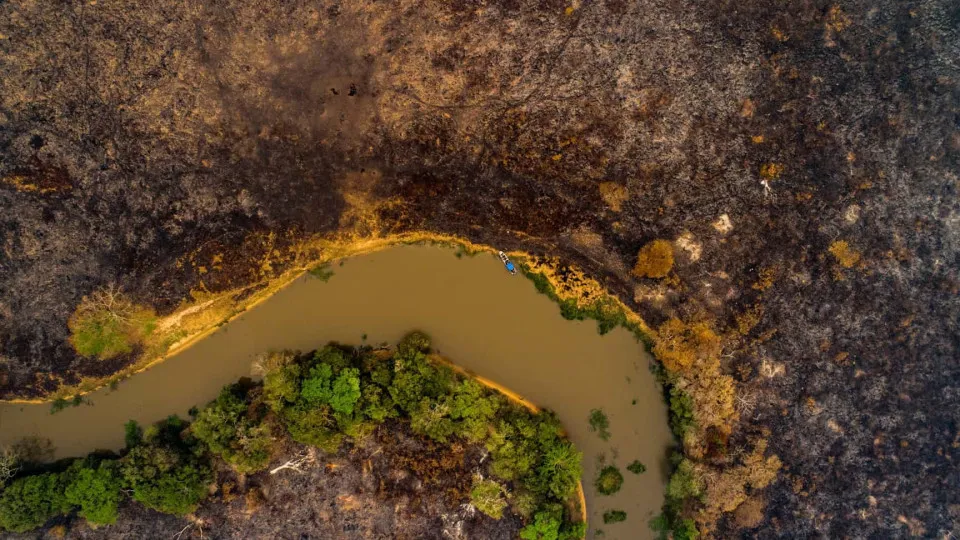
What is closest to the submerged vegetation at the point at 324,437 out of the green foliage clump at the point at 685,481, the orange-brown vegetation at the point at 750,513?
the green foliage clump at the point at 685,481

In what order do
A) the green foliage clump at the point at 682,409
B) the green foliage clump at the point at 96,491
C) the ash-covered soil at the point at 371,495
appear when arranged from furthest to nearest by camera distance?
the green foliage clump at the point at 682,409 < the ash-covered soil at the point at 371,495 < the green foliage clump at the point at 96,491

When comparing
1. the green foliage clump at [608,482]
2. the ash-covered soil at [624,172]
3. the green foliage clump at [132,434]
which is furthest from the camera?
the green foliage clump at [608,482]

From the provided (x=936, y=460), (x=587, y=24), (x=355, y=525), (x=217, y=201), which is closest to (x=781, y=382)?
(x=936, y=460)

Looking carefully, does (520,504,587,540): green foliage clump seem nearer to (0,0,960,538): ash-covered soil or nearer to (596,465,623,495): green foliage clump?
(596,465,623,495): green foliage clump

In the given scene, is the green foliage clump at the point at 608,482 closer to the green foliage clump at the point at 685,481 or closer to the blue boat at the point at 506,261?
the green foliage clump at the point at 685,481

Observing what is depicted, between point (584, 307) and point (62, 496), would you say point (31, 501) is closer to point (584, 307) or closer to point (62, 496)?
point (62, 496)

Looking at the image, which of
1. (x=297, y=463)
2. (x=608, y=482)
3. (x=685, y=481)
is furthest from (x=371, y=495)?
(x=685, y=481)

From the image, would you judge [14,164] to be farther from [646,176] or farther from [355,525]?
[646,176]
